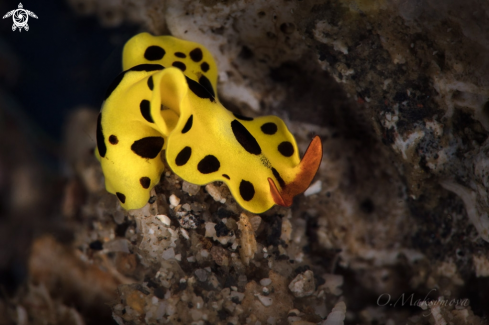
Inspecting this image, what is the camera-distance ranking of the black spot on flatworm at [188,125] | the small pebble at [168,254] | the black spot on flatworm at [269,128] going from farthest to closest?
the black spot on flatworm at [269,128], the small pebble at [168,254], the black spot on flatworm at [188,125]

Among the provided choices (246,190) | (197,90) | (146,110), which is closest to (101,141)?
(146,110)

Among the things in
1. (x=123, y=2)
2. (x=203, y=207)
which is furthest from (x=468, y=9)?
(x=123, y=2)

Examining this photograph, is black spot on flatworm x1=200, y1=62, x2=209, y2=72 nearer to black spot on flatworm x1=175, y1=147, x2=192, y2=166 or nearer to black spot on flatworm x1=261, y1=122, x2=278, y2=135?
black spot on flatworm x1=261, y1=122, x2=278, y2=135

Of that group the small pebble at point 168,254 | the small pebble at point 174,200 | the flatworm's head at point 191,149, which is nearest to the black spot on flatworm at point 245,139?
the flatworm's head at point 191,149

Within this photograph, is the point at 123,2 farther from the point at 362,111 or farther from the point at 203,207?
the point at 362,111

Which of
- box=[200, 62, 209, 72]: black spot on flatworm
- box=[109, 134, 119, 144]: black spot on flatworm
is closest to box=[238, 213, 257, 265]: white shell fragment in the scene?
box=[109, 134, 119, 144]: black spot on flatworm

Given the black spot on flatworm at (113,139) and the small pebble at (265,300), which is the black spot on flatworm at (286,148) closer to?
the small pebble at (265,300)
